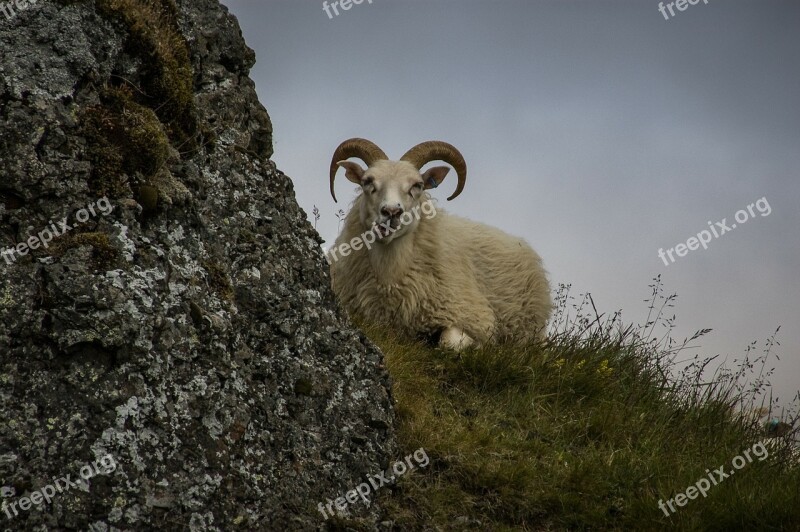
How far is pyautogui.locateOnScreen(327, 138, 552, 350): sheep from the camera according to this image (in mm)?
8219

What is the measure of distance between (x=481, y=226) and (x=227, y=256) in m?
6.16

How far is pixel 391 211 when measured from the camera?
8.09m

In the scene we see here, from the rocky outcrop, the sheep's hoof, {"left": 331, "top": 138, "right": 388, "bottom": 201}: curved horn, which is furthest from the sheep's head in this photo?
the rocky outcrop

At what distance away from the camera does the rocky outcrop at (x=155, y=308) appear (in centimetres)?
346

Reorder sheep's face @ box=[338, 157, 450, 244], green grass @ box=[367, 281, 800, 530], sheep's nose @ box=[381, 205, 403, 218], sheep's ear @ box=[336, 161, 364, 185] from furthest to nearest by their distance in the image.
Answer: sheep's ear @ box=[336, 161, 364, 185], sheep's face @ box=[338, 157, 450, 244], sheep's nose @ box=[381, 205, 403, 218], green grass @ box=[367, 281, 800, 530]

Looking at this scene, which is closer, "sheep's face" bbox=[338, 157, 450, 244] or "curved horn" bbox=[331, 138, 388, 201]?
"sheep's face" bbox=[338, 157, 450, 244]

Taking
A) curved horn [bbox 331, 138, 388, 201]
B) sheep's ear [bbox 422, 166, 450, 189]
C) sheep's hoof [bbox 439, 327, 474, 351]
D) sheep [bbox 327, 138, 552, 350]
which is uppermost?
curved horn [bbox 331, 138, 388, 201]

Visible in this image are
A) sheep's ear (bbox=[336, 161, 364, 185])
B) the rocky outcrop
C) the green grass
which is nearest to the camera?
the rocky outcrop

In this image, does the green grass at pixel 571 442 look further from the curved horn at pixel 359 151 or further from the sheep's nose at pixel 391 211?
the curved horn at pixel 359 151

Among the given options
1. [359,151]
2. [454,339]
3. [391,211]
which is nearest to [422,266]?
[391,211]

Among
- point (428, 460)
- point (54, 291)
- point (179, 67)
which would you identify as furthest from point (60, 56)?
point (428, 460)

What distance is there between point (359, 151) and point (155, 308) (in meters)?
5.61

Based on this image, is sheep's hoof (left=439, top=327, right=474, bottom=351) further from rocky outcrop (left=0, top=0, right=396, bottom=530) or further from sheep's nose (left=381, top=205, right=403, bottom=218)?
rocky outcrop (left=0, top=0, right=396, bottom=530)

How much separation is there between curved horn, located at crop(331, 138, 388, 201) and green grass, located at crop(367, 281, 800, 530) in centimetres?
244
